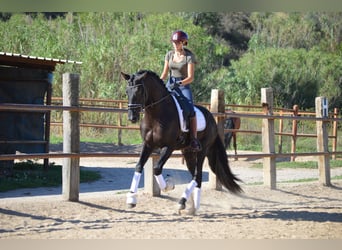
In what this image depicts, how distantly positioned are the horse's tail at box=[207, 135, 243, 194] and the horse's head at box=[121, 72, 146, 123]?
74.9 inches

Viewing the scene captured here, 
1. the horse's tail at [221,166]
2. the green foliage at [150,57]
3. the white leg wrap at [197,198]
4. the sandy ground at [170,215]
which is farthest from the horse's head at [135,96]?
the green foliage at [150,57]

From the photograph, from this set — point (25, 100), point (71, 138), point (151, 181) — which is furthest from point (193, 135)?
point (25, 100)

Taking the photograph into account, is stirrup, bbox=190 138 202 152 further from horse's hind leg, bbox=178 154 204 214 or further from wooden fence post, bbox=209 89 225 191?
wooden fence post, bbox=209 89 225 191

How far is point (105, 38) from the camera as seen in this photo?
2506cm

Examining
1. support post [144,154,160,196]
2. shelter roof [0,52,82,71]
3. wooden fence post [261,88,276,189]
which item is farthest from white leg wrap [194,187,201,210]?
shelter roof [0,52,82,71]

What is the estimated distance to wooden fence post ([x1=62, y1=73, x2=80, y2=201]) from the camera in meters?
7.48

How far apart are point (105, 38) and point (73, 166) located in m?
18.2

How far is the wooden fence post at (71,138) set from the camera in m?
7.48

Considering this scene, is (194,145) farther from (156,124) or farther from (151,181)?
(151,181)

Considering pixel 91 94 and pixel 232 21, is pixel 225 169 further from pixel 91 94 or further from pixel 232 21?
pixel 232 21

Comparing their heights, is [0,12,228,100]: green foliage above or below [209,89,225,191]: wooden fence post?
above

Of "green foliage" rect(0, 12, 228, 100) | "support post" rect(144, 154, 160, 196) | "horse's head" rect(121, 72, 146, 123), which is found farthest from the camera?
"green foliage" rect(0, 12, 228, 100)

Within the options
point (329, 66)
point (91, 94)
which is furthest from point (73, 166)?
point (329, 66)

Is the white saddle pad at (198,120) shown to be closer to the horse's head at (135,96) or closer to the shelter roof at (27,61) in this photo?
the horse's head at (135,96)
